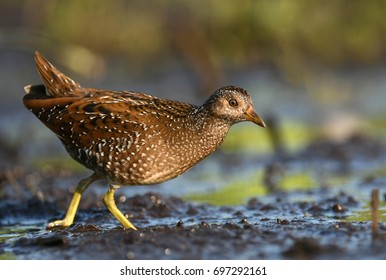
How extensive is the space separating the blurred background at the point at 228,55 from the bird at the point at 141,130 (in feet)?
17.1

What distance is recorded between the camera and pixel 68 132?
25.7ft

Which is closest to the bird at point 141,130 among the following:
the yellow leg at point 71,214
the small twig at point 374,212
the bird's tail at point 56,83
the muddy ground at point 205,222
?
the bird's tail at point 56,83

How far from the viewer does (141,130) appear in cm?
757

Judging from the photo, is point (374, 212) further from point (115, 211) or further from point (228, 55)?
point (228, 55)

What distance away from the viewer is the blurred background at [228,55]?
13773mm

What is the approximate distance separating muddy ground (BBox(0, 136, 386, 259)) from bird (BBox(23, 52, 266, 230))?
530 mm

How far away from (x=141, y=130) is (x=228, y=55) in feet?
25.2

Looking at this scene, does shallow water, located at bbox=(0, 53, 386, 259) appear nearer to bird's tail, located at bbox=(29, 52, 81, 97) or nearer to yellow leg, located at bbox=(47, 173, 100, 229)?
yellow leg, located at bbox=(47, 173, 100, 229)

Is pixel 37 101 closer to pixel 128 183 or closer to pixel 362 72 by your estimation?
pixel 128 183

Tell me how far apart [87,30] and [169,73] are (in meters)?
1.64

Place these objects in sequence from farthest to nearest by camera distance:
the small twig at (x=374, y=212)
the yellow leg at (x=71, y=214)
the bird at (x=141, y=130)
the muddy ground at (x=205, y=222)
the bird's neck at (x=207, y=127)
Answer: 1. the yellow leg at (x=71, y=214)
2. the bird's neck at (x=207, y=127)
3. the bird at (x=141, y=130)
4. the muddy ground at (x=205, y=222)
5. the small twig at (x=374, y=212)

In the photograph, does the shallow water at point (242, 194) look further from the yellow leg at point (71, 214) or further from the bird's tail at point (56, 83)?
the bird's tail at point (56, 83)

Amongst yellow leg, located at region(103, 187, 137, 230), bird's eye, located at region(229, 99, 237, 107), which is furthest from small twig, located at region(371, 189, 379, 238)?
yellow leg, located at region(103, 187, 137, 230)

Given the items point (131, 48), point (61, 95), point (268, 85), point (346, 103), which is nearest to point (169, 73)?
point (131, 48)
